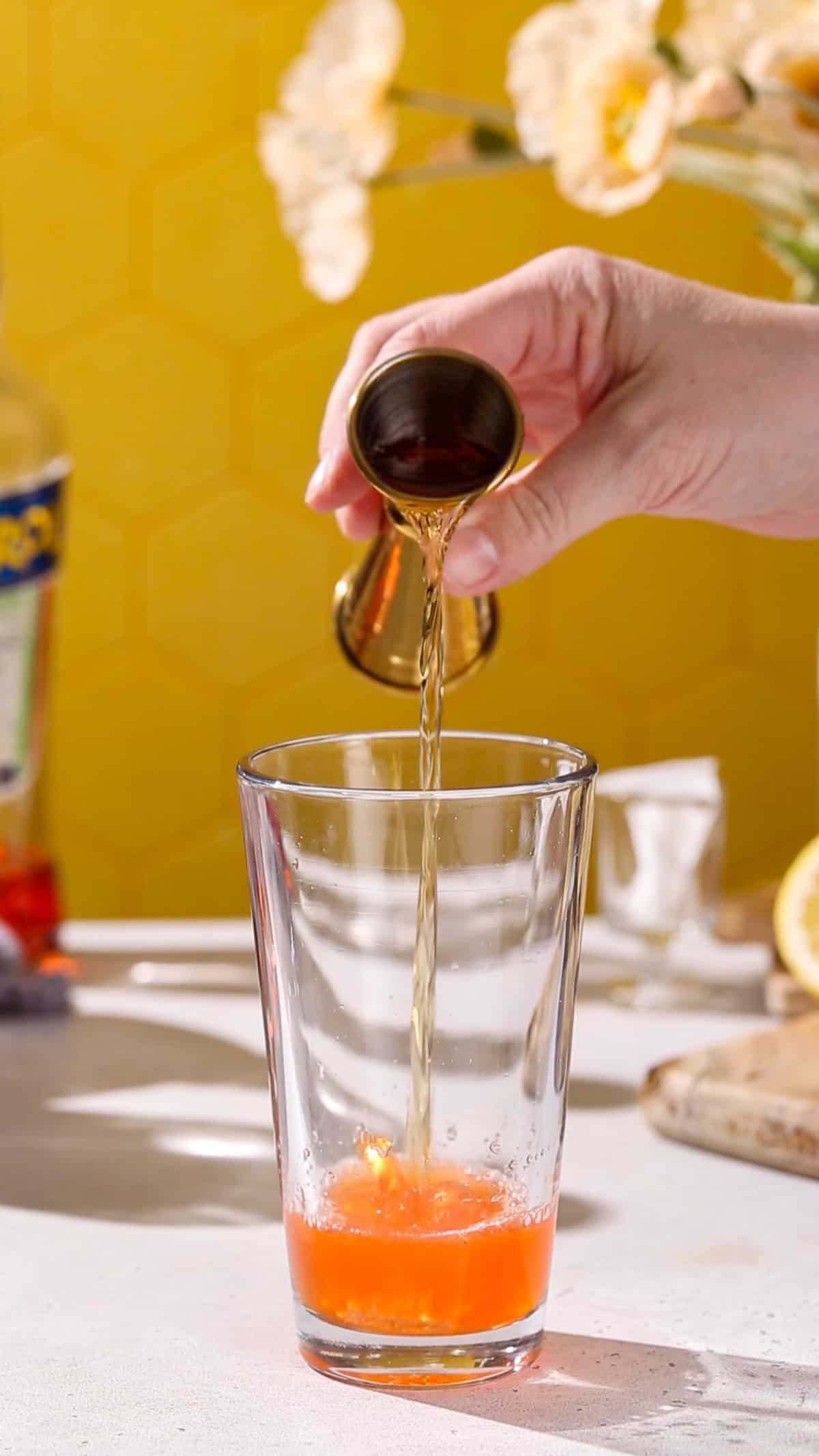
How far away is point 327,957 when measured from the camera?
534 millimetres

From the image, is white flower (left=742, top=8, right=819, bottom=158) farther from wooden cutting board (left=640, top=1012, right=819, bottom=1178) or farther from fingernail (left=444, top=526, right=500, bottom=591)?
wooden cutting board (left=640, top=1012, right=819, bottom=1178)

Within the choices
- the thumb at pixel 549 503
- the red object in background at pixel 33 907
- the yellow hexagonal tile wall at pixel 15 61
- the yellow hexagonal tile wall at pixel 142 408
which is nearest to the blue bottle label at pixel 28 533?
the red object in background at pixel 33 907

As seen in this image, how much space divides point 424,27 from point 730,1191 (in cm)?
142

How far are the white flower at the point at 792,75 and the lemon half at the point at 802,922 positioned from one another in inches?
14.3

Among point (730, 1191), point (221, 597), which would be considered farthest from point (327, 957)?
point (221, 597)

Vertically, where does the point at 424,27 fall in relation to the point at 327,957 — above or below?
above

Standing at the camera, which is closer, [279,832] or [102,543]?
[279,832]

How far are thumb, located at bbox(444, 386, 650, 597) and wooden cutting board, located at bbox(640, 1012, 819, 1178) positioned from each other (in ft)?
0.76

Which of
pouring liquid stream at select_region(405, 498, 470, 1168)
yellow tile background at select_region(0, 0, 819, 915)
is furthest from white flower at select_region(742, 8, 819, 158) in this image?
yellow tile background at select_region(0, 0, 819, 915)

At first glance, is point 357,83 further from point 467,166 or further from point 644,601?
point 644,601

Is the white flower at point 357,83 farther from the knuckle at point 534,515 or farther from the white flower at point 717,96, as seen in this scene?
the knuckle at point 534,515

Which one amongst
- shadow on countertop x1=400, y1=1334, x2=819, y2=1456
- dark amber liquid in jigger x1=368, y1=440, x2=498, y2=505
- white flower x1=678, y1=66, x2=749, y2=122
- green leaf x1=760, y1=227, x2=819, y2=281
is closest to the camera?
shadow on countertop x1=400, y1=1334, x2=819, y2=1456

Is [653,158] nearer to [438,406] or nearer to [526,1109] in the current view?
[438,406]

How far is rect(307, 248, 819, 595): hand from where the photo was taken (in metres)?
0.70
